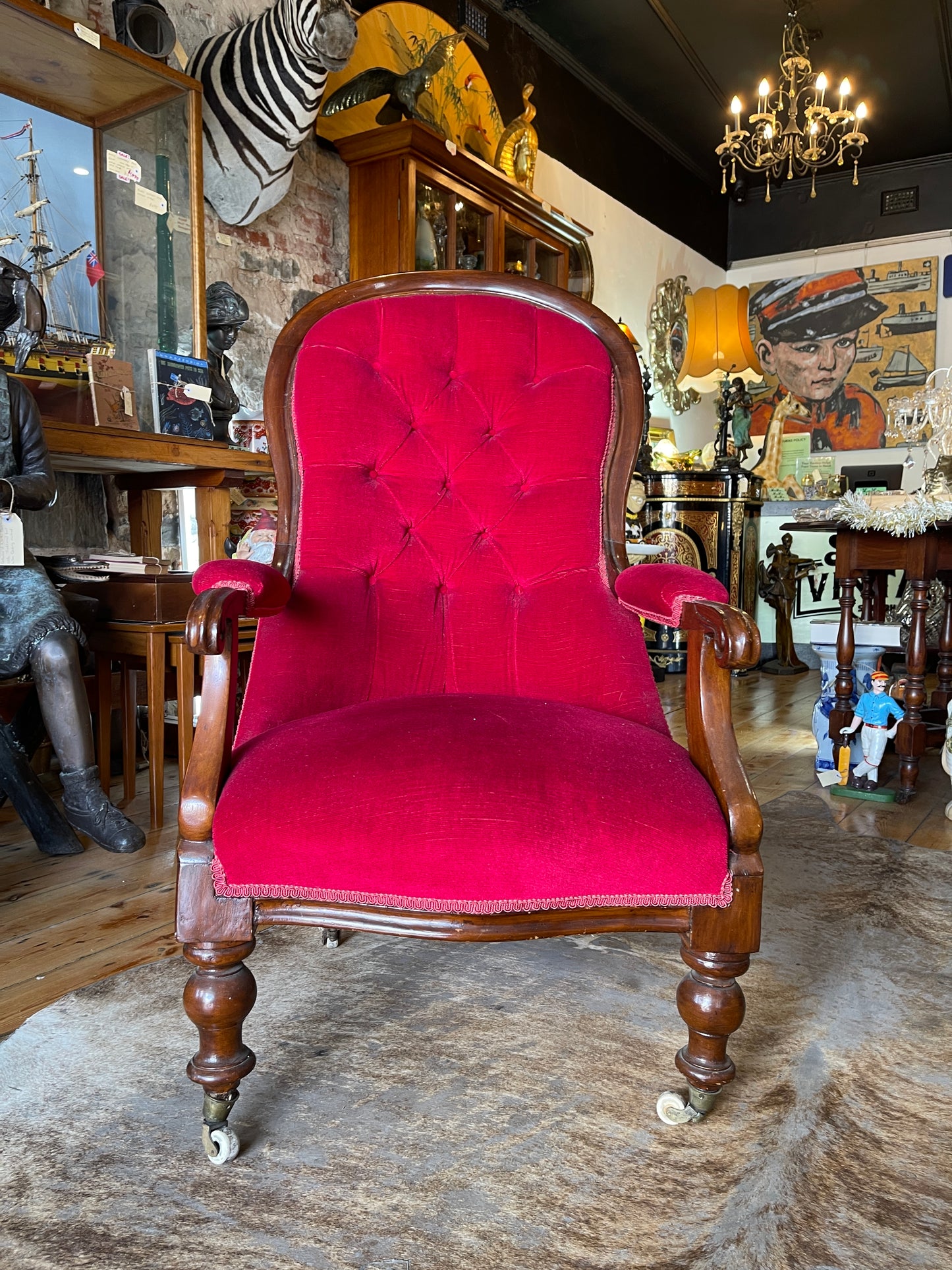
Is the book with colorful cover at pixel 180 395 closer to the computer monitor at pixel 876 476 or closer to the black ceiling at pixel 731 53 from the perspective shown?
the black ceiling at pixel 731 53

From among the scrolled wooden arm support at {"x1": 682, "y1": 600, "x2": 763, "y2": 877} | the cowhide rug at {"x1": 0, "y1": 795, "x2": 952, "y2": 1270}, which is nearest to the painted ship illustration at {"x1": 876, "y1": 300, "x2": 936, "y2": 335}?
the cowhide rug at {"x1": 0, "y1": 795, "x2": 952, "y2": 1270}

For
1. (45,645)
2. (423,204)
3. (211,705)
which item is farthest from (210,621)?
(423,204)

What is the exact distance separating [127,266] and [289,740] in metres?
2.27

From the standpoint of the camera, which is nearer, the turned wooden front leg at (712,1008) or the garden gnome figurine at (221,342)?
the turned wooden front leg at (712,1008)

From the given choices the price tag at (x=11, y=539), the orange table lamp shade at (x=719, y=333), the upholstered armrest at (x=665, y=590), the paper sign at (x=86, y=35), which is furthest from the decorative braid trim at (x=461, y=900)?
the orange table lamp shade at (x=719, y=333)

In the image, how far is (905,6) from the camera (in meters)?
4.78

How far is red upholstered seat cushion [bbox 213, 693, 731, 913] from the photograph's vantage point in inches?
38.2

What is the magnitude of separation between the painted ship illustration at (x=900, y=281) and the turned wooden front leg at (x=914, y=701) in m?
4.55

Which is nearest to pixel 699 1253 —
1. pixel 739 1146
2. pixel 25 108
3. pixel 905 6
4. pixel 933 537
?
pixel 739 1146

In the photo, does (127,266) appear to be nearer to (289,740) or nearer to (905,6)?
(289,740)

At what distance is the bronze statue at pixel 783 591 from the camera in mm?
5703

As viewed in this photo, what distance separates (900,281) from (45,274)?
5.91 meters

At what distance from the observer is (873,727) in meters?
2.79

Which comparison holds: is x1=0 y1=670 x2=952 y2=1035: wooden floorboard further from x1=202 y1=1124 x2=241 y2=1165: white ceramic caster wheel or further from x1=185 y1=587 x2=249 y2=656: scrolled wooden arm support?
x1=185 y1=587 x2=249 y2=656: scrolled wooden arm support
